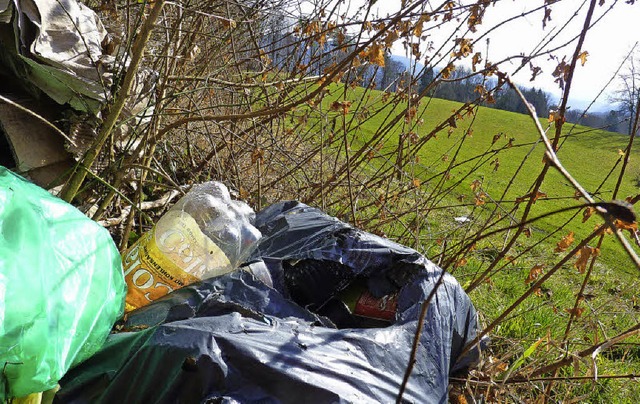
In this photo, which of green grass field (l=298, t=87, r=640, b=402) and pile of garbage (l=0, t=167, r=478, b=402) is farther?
green grass field (l=298, t=87, r=640, b=402)

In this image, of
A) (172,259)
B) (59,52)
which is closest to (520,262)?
(172,259)

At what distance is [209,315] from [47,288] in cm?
40

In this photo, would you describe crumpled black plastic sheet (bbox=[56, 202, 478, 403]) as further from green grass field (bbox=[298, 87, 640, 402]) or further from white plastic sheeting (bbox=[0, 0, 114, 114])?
white plastic sheeting (bbox=[0, 0, 114, 114])

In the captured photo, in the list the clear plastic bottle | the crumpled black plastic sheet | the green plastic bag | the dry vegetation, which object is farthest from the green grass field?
the green plastic bag

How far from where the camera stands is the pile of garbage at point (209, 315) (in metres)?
1.00

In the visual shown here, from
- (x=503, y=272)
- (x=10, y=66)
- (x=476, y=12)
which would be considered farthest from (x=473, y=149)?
A: (x=10, y=66)

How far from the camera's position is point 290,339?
113 cm

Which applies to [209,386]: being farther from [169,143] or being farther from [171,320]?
[169,143]

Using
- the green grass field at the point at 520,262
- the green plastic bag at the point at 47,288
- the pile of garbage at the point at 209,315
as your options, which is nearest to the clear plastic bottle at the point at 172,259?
the pile of garbage at the point at 209,315

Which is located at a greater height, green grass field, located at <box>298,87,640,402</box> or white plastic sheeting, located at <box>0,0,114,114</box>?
white plastic sheeting, located at <box>0,0,114,114</box>

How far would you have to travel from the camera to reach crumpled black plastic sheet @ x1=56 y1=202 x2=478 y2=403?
1.02 meters

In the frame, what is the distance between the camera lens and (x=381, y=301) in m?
1.54

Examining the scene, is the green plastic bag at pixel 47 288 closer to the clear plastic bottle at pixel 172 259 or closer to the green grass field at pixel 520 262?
the clear plastic bottle at pixel 172 259

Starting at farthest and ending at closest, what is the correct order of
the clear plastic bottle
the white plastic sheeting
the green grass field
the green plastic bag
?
1. the green grass field
2. the white plastic sheeting
3. the clear plastic bottle
4. the green plastic bag
